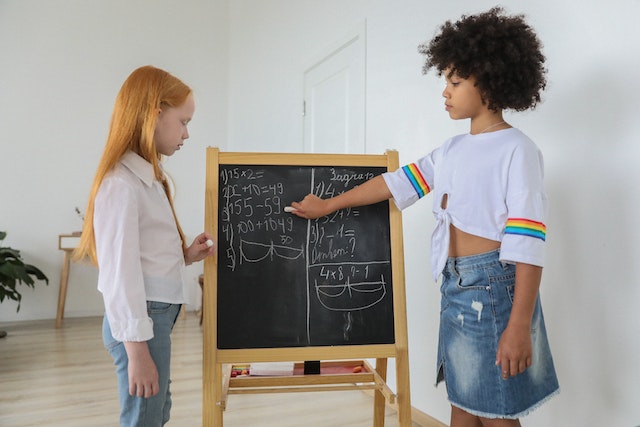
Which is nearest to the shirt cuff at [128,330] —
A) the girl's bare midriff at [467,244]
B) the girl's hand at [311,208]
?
the girl's hand at [311,208]

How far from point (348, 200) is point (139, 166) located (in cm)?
69

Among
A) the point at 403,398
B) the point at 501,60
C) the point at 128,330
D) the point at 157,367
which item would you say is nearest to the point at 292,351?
the point at 403,398

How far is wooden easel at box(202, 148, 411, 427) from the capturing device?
1.61 m

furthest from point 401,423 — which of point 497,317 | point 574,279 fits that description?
point 574,279

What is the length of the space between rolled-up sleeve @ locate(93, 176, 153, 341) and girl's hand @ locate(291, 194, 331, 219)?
2.04 feet

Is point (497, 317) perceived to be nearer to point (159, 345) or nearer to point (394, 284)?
point (394, 284)

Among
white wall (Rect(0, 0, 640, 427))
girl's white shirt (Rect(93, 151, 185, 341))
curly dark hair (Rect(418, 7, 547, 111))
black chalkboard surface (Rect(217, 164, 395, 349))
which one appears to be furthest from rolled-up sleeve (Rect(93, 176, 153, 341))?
white wall (Rect(0, 0, 640, 427))

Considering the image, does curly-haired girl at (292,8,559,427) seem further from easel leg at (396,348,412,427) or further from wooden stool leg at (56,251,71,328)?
wooden stool leg at (56,251,71,328)

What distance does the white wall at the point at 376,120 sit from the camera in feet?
5.15

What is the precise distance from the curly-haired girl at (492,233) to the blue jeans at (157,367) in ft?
2.40

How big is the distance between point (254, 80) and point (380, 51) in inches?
95.0

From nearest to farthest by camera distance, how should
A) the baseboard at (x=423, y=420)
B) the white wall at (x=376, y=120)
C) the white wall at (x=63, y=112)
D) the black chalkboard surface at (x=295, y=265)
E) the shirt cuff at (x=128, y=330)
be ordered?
the shirt cuff at (x=128, y=330) < the white wall at (x=376, y=120) < the black chalkboard surface at (x=295, y=265) < the baseboard at (x=423, y=420) < the white wall at (x=63, y=112)

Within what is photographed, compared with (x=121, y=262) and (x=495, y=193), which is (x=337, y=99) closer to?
(x=495, y=193)

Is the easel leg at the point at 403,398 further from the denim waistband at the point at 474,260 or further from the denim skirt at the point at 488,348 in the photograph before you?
the denim waistband at the point at 474,260
